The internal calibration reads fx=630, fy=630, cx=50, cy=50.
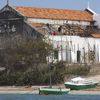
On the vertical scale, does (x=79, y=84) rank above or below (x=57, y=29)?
below

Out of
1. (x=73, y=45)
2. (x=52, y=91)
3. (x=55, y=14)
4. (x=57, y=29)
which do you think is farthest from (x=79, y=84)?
(x=55, y=14)

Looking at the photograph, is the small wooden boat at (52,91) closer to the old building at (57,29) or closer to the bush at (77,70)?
the bush at (77,70)

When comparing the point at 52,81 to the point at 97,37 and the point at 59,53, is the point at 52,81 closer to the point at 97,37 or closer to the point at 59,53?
the point at 59,53

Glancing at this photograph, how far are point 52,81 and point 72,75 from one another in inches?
221

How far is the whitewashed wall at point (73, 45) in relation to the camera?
107250mm

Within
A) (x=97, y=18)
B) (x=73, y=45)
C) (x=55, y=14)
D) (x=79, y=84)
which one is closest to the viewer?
(x=79, y=84)

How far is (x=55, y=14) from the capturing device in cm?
11581

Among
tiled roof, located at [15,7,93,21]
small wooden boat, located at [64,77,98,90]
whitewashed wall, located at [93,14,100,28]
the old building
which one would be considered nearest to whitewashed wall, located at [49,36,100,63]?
the old building

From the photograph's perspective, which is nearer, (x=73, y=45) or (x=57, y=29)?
(x=73, y=45)

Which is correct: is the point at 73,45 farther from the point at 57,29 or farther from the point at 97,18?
the point at 97,18

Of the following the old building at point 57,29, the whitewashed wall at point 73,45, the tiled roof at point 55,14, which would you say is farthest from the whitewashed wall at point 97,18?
the whitewashed wall at point 73,45

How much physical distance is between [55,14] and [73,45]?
8695 millimetres

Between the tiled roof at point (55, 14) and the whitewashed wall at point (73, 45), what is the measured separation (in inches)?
260

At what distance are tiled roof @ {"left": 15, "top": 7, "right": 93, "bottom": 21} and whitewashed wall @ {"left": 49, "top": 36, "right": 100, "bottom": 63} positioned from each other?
6601 millimetres
